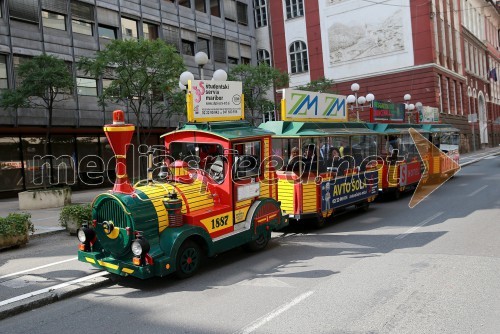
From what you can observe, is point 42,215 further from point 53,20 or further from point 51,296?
point 53,20

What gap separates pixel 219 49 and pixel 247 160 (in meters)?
26.4

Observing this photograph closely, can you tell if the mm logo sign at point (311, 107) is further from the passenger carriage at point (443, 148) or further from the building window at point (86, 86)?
the building window at point (86, 86)

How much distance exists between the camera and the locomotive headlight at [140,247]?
644 centimetres

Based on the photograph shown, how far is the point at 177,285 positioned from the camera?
692 cm

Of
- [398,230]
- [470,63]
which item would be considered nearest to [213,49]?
[398,230]

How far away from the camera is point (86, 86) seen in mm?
23766

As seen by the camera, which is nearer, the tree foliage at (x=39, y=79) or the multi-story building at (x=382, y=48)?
the tree foliage at (x=39, y=79)

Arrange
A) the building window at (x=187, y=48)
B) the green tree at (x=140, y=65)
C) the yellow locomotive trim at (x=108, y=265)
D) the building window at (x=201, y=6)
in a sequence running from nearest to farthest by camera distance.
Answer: the yellow locomotive trim at (x=108, y=265) → the green tree at (x=140, y=65) → the building window at (x=187, y=48) → the building window at (x=201, y=6)

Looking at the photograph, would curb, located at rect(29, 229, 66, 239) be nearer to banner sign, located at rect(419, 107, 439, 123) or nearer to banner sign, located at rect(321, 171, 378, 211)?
banner sign, located at rect(321, 171, 378, 211)

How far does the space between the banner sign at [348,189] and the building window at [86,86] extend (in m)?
16.3

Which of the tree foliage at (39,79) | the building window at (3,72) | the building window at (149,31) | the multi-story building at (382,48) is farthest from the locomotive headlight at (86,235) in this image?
the multi-story building at (382,48)

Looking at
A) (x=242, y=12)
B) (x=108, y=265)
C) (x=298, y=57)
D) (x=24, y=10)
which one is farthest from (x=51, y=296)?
(x=298, y=57)

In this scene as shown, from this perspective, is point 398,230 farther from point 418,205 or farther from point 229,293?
point 229,293

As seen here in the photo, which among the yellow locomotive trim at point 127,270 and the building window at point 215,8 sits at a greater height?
the building window at point 215,8
